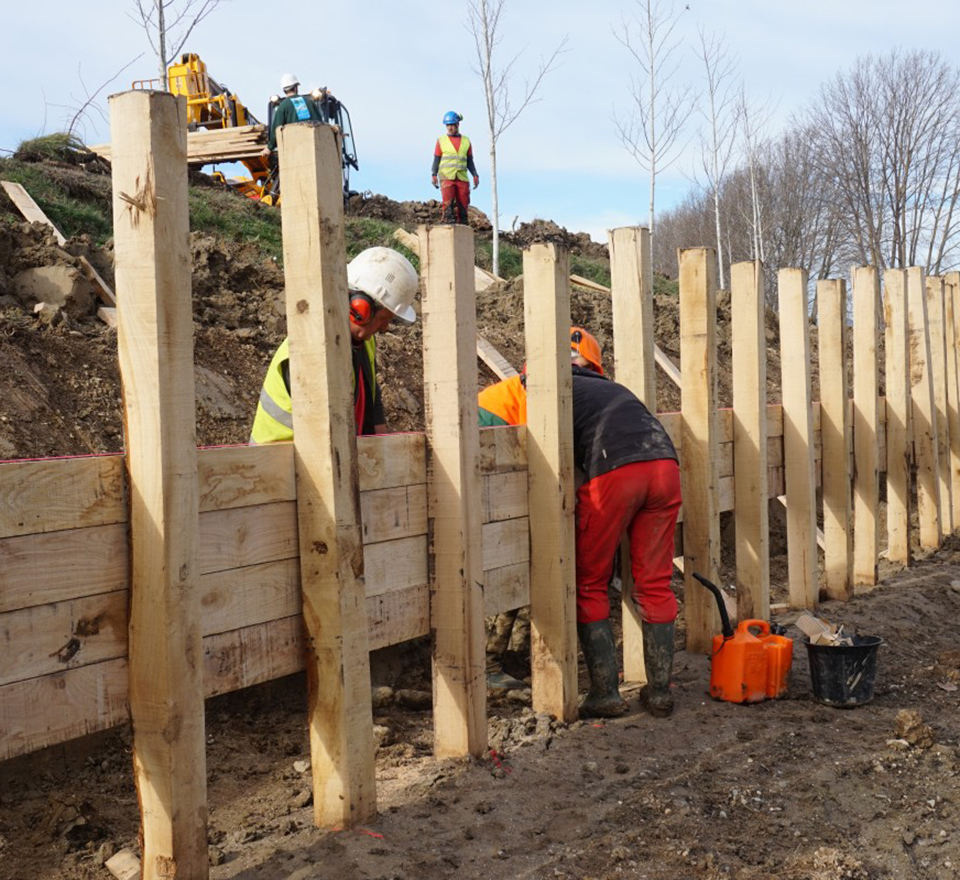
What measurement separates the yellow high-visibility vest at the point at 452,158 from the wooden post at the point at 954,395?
7.42m

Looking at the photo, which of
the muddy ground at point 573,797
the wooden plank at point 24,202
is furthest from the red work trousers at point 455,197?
the muddy ground at point 573,797

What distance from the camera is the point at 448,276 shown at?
3760 millimetres

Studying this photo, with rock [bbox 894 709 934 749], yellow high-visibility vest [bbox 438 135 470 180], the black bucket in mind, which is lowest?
rock [bbox 894 709 934 749]

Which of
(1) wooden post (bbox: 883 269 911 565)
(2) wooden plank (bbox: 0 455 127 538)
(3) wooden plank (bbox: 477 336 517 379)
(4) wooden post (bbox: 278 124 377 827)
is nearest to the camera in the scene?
(2) wooden plank (bbox: 0 455 127 538)

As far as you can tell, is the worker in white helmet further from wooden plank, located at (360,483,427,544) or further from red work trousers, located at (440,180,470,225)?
wooden plank, located at (360,483,427,544)

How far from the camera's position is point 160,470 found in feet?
8.52

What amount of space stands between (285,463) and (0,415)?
3.54 m

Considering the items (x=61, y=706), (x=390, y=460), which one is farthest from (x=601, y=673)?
(x=61, y=706)

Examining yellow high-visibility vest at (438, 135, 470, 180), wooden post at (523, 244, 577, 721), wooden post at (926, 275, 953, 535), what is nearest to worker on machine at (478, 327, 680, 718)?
wooden post at (523, 244, 577, 721)

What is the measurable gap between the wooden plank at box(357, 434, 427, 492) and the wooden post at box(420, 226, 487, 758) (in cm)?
6

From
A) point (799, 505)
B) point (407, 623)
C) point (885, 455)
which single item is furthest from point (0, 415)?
point (885, 455)

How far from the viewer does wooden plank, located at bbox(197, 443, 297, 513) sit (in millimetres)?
2920

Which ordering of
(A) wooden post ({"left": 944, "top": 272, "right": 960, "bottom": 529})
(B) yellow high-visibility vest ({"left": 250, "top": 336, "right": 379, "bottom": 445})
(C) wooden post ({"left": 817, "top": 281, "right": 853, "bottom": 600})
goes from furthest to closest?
(A) wooden post ({"left": 944, "top": 272, "right": 960, "bottom": 529}) → (C) wooden post ({"left": 817, "top": 281, "right": 853, "bottom": 600}) → (B) yellow high-visibility vest ({"left": 250, "top": 336, "right": 379, "bottom": 445})

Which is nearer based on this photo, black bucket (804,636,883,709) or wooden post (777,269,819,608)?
black bucket (804,636,883,709)
